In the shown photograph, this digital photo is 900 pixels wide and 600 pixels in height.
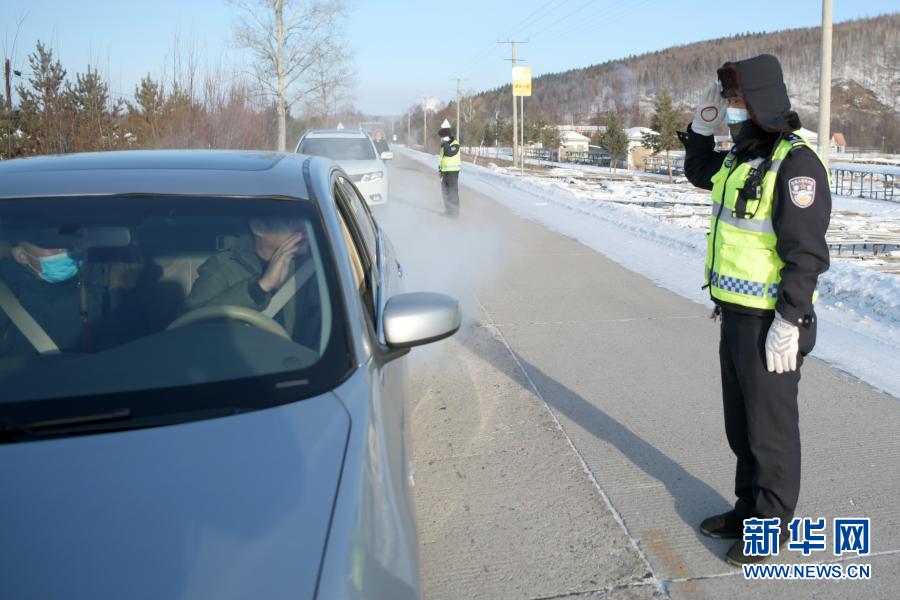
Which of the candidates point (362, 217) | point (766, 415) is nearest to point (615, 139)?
point (362, 217)

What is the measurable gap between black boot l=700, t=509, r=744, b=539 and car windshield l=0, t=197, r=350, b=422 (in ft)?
6.37

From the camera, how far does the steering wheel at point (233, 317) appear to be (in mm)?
2629

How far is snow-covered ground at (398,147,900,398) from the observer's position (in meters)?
6.30

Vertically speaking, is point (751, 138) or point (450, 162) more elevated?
point (450, 162)

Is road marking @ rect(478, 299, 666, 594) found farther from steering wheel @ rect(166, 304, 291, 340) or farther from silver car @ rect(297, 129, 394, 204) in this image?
silver car @ rect(297, 129, 394, 204)

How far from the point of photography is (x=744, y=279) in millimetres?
3188

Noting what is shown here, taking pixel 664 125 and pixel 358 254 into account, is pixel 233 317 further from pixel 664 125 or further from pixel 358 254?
pixel 664 125

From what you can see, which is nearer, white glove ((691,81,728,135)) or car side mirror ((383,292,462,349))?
car side mirror ((383,292,462,349))

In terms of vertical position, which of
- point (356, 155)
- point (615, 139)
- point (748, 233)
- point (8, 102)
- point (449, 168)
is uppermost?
point (615, 139)

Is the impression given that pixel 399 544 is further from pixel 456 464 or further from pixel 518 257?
pixel 518 257

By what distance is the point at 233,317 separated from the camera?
8.80ft

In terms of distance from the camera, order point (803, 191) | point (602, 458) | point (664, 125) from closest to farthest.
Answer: point (803, 191) < point (602, 458) < point (664, 125)

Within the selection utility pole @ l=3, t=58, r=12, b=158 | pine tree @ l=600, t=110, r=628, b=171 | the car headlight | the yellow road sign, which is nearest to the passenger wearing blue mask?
the car headlight

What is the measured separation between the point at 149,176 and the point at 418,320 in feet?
3.89
